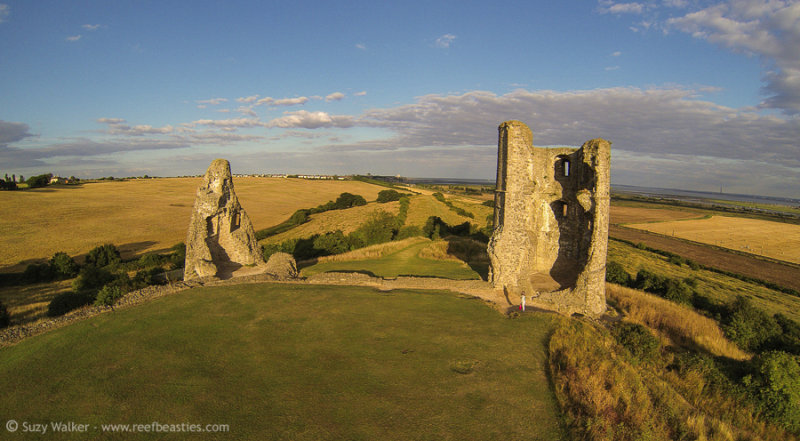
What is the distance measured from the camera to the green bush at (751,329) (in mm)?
14625

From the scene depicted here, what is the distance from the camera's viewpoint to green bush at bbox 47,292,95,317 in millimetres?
14680

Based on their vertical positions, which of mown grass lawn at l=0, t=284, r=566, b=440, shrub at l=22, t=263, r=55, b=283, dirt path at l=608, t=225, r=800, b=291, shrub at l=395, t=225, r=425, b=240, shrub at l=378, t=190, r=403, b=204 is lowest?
dirt path at l=608, t=225, r=800, b=291

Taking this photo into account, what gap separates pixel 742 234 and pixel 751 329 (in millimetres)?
65329

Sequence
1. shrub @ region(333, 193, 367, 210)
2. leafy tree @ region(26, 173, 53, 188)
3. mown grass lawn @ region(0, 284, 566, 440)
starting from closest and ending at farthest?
mown grass lawn @ region(0, 284, 566, 440)
leafy tree @ region(26, 173, 53, 188)
shrub @ region(333, 193, 367, 210)

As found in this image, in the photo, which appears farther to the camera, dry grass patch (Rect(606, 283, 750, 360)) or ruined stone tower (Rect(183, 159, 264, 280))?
ruined stone tower (Rect(183, 159, 264, 280))

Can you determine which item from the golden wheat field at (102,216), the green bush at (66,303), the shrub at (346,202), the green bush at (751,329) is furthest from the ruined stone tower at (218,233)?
the shrub at (346,202)

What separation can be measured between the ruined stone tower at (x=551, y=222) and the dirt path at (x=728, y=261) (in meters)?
29.5

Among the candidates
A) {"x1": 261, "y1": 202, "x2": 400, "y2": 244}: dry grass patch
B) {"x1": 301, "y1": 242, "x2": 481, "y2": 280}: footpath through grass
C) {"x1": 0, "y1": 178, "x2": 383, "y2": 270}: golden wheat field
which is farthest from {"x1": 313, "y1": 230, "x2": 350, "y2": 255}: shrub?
{"x1": 0, "y1": 178, "x2": 383, "y2": 270}: golden wheat field

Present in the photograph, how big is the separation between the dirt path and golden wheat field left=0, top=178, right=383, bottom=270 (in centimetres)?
5852

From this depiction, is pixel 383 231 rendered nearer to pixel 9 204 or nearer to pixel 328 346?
pixel 328 346

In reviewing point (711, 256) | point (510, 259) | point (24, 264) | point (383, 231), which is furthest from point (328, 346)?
point (711, 256)

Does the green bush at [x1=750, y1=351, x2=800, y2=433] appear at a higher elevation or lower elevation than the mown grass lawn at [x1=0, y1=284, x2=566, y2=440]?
lower

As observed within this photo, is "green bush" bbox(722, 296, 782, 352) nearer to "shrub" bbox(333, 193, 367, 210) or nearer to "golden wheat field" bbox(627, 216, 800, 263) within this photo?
"golden wheat field" bbox(627, 216, 800, 263)

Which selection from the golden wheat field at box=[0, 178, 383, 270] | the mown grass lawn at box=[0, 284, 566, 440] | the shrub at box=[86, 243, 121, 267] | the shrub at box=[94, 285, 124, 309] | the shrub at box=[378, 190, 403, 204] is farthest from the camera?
the shrub at box=[378, 190, 403, 204]
